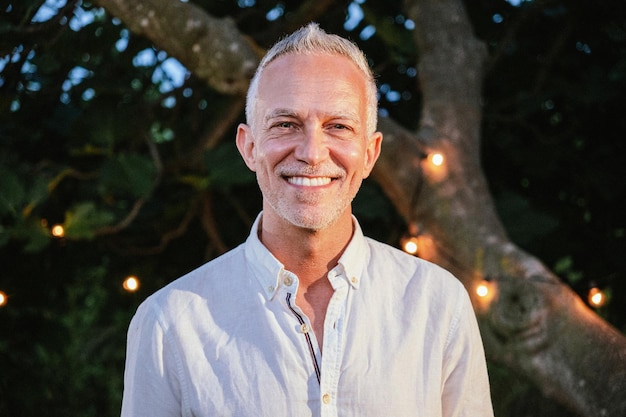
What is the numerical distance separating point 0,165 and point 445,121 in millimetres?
1672

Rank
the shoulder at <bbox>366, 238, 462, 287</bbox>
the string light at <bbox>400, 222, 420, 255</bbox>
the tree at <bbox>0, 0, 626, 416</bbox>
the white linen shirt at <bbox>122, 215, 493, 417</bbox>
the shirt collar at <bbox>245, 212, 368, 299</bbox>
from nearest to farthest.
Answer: the white linen shirt at <bbox>122, 215, 493, 417</bbox> < the shirt collar at <bbox>245, 212, 368, 299</bbox> < the shoulder at <bbox>366, 238, 462, 287</bbox> < the tree at <bbox>0, 0, 626, 416</bbox> < the string light at <bbox>400, 222, 420, 255</bbox>

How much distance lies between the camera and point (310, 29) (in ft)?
5.82

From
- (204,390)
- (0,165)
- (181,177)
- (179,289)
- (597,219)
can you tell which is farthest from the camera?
(597,219)

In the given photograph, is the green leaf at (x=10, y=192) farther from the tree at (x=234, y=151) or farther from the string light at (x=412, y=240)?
the string light at (x=412, y=240)

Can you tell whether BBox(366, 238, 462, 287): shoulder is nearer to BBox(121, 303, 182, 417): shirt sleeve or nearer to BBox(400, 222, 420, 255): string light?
BBox(121, 303, 182, 417): shirt sleeve

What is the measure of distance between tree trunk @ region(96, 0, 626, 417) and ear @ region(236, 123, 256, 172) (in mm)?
872

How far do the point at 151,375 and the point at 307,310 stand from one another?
37 cm

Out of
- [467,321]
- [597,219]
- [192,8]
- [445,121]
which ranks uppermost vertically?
[192,8]

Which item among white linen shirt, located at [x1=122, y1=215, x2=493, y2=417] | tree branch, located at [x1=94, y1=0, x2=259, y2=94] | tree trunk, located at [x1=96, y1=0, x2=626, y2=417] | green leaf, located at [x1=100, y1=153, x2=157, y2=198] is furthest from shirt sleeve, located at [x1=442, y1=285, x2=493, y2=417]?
green leaf, located at [x1=100, y1=153, x2=157, y2=198]


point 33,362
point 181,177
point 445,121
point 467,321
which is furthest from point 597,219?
point 33,362

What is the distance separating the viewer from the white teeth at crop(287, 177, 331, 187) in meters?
1.67

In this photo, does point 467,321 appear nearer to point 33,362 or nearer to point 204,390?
point 204,390

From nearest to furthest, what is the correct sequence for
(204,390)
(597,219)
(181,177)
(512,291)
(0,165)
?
(204,390)
(512,291)
(0,165)
(181,177)
(597,219)

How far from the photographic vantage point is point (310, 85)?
171cm
